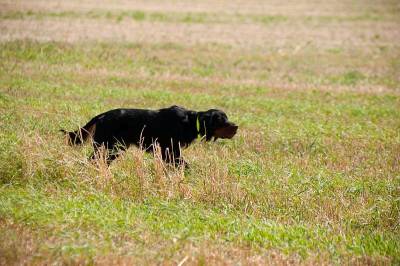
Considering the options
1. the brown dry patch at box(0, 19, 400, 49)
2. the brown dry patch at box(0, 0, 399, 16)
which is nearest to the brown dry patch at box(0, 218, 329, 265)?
the brown dry patch at box(0, 19, 400, 49)

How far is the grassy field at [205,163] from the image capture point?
5461 mm

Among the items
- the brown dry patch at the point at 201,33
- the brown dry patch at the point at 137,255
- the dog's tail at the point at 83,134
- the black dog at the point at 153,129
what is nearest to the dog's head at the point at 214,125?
the black dog at the point at 153,129

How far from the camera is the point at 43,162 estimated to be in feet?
22.9

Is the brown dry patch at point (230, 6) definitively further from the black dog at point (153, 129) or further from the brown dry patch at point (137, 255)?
the brown dry patch at point (137, 255)

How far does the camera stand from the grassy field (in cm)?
546

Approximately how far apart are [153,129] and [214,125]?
904mm

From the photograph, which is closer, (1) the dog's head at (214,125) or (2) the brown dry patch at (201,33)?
(1) the dog's head at (214,125)

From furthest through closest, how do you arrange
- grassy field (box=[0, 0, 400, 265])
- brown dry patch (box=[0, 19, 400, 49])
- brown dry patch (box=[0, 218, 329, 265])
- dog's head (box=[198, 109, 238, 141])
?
brown dry patch (box=[0, 19, 400, 49])
dog's head (box=[198, 109, 238, 141])
grassy field (box=[0, 0, 400, 265])
brown dry patch (box=[0, 218, 329, 265])

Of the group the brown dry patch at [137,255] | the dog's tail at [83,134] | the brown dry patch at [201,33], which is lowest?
the brown dry patch at [201,33]

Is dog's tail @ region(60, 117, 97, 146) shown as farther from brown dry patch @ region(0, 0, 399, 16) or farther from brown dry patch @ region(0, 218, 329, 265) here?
brown dry patch @ region(0, 0, 399, 16)

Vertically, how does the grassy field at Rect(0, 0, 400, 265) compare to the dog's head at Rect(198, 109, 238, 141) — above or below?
below

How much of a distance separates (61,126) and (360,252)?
5.81 metres

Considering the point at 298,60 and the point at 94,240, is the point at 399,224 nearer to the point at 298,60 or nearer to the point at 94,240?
the point at 94,240

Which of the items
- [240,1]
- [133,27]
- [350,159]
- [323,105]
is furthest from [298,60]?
[240,1]
